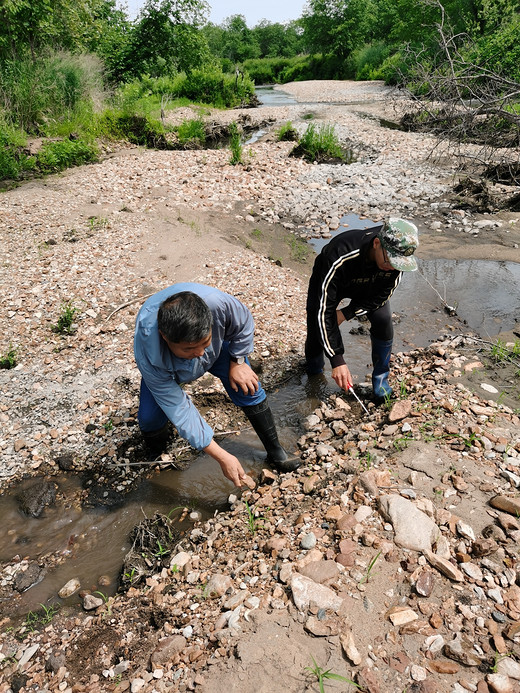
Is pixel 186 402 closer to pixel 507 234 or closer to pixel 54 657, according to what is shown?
pixel 54 657

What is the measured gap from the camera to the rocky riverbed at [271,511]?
1832 millimetres

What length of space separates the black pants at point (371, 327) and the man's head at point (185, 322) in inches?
70.4

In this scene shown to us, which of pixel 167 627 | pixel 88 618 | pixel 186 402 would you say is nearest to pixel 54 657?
pixel 88 618

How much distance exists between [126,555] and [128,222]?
5434 millimetres

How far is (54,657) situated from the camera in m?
2.18

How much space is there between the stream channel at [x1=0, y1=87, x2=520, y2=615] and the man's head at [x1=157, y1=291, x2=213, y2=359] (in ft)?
5.46

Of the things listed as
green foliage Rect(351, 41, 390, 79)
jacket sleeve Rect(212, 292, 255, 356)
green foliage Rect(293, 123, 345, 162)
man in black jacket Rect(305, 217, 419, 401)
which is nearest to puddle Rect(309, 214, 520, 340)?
man in black jacket Rect(305, 217, 419, 401)

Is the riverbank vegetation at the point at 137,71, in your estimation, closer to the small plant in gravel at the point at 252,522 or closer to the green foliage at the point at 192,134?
the green foliage at the point at 192,134

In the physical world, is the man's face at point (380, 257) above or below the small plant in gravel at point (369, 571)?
above

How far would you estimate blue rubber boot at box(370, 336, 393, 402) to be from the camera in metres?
3.62

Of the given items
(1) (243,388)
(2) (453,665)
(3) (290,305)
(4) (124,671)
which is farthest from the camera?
(3) (290,305)

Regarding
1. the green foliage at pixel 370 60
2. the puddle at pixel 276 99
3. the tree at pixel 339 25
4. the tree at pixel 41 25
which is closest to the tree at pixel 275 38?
the tree at pixel 339 25

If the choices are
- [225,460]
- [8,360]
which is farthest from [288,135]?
[225,460]

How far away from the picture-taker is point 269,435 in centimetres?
314
